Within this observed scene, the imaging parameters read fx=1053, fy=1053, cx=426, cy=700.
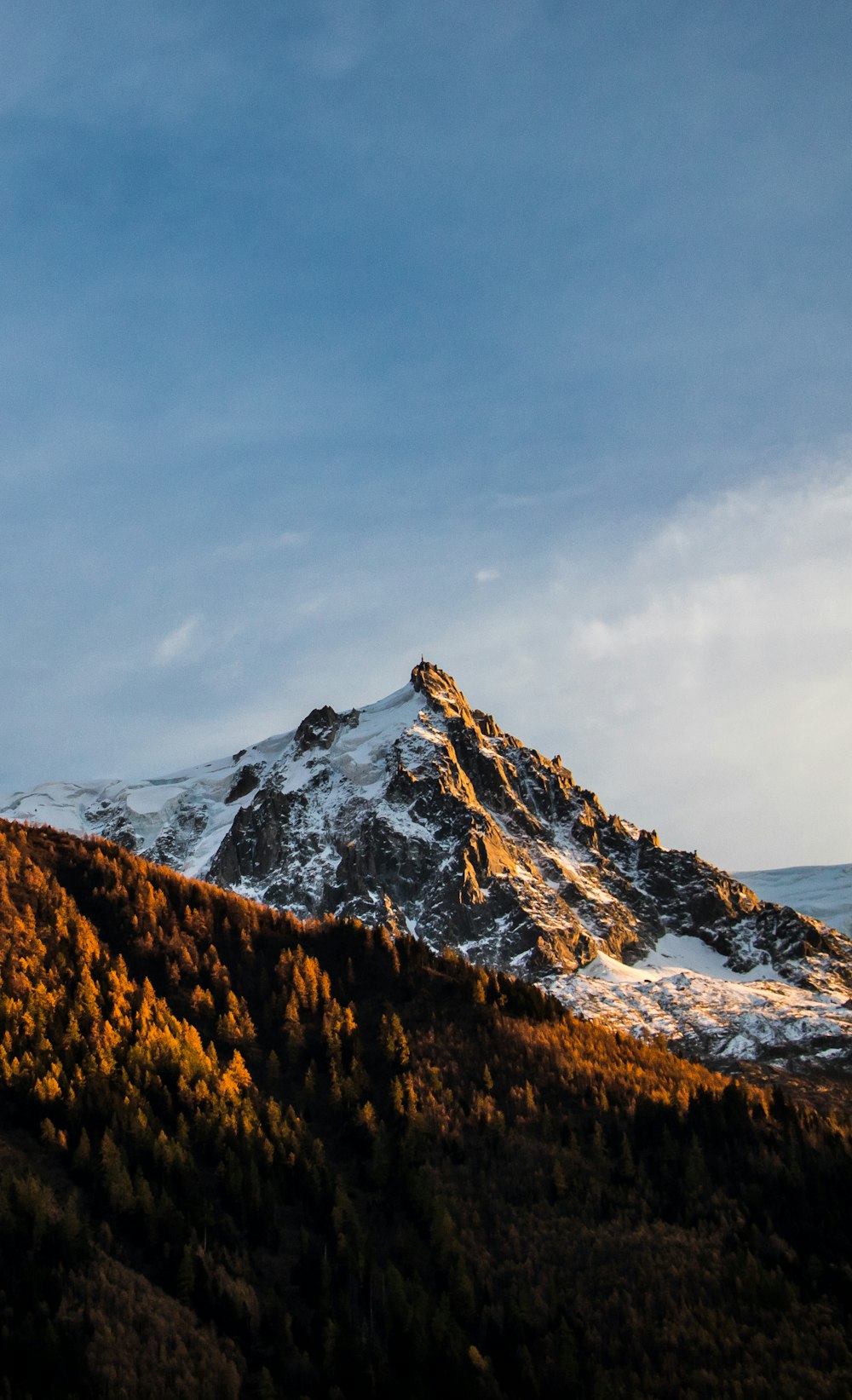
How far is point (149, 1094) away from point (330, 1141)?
25.2 metres

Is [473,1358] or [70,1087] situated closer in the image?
[473,1358]

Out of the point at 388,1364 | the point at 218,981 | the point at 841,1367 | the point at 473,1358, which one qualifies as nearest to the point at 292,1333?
the point at 388,1364

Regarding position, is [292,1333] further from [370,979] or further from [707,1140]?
[370,979]

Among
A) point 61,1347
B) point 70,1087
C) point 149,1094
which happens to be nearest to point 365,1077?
point 149,1094

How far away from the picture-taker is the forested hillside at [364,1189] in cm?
9544

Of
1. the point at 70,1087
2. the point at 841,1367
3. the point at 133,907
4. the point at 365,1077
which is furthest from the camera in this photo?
the point at 133,907

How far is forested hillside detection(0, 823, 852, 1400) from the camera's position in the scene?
95.4 meters

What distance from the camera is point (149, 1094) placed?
130 m

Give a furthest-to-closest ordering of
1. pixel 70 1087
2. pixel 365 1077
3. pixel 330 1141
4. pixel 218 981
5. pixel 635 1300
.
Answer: pixel 218 981
pixel 365 1077
pixel 330 1141
pixel 70 1087
pixel 635 1300

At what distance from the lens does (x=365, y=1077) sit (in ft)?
493

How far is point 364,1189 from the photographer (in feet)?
429

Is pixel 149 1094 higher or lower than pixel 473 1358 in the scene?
higher

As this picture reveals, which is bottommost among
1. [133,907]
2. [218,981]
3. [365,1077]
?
[365,1077]

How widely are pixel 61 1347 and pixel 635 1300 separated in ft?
186
